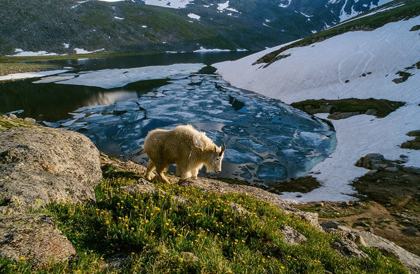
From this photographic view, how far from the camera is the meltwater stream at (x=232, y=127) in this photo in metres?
22.4

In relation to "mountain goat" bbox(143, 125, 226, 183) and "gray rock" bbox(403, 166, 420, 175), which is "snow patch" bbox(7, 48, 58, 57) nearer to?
"mountain goat" bbox(143, 125, 226, 183)

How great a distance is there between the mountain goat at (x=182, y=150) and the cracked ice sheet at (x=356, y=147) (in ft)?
28.5

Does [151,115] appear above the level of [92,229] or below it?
below

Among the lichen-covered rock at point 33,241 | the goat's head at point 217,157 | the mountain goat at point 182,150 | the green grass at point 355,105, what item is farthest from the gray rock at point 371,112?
the lichen-covered rock at point 33,241

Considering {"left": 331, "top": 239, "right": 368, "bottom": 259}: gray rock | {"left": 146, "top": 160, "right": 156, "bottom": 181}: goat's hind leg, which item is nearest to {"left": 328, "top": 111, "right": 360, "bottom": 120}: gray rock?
A: {"left": 331, "top": 239, "right": 368, "bottom": 259}: gray rock

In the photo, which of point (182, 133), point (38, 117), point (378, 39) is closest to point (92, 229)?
point (182, 133)

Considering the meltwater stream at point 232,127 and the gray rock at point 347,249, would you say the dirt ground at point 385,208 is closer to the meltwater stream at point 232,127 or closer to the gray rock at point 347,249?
the meltwater stream at point 232,127

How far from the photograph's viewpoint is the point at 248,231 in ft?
19.5

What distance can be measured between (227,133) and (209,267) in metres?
24.9

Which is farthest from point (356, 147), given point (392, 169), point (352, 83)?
point (352, 83)

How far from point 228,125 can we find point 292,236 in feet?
82.3

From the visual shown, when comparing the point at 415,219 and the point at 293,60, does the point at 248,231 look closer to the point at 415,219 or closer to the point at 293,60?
the point at 415,219

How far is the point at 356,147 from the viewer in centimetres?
2517

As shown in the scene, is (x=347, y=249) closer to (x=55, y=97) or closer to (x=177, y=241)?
(x=177, y=241)
